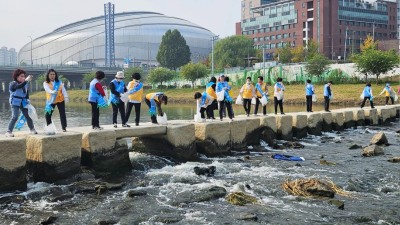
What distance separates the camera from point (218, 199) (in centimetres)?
914

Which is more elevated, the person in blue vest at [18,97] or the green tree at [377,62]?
the green tree at [377,62]

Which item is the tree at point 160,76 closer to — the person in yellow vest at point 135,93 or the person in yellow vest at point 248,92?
the person in yellow vest at point 248,92

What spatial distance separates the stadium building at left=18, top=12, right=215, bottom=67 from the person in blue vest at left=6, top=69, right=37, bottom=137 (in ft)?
435

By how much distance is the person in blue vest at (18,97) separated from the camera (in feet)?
34.8

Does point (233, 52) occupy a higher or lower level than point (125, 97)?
higher

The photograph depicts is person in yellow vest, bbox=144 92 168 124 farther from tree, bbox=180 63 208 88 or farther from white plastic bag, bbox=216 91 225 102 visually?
tree, bbox=180 63 208 88

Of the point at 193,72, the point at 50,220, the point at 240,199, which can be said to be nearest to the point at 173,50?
the point at 193,72

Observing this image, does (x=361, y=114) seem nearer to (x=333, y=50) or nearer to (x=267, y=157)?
(x=267, y=157)

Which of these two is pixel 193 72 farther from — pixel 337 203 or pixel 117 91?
pixel 337 203

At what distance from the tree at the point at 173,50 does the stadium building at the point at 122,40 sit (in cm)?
4926

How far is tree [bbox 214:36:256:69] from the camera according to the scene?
304ft

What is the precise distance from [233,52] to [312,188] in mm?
85720

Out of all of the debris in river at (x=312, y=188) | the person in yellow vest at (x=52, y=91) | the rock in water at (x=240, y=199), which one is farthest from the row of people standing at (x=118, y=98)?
the debris in river at (x=312, y=188)

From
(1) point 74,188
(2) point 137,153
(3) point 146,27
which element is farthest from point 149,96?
(3) point 146,27
